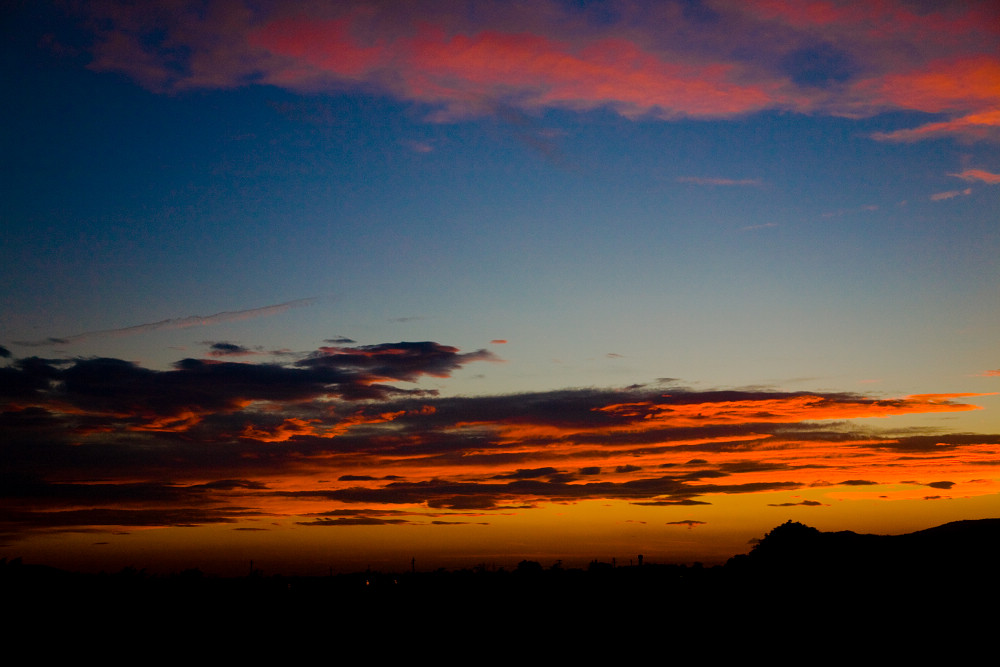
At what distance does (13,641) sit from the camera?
6450 cm

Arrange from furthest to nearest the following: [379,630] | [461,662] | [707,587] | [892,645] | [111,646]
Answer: [707,587]
[379,630]
[461,662]
[111,646]
[892,645]

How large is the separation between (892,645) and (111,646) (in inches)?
2543

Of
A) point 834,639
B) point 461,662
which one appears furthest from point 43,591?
point 834,639

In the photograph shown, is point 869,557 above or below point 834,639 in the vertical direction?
above

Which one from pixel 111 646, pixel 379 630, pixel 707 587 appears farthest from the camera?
pixel 707 587

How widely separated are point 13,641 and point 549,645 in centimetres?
4952

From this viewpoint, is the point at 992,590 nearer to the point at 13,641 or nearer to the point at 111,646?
the point at 111,646

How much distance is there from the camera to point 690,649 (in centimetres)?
7294

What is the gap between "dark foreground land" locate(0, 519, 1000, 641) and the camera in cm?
6425

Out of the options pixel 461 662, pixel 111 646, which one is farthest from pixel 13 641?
pixel 461 662

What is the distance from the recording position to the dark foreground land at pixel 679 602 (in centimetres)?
6425

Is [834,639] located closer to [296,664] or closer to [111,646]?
[296,664]

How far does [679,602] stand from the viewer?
10156 centimetres

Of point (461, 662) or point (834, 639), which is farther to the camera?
point (461, 662)
